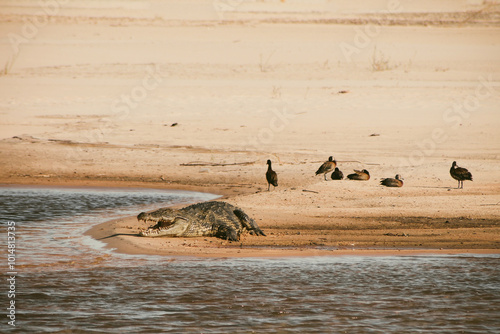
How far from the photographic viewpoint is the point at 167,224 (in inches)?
444

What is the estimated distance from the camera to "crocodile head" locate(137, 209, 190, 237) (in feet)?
36.3

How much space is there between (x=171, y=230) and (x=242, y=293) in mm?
→ 3316

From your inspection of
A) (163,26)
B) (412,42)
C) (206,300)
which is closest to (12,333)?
(206,300)

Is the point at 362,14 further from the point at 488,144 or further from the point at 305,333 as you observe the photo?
the point at 305,333

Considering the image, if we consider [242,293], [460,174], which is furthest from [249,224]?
[460,174]

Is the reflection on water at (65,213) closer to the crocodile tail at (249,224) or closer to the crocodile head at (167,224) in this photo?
the crocodile head at (167,224)

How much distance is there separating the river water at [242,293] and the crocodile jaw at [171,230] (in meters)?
0.90

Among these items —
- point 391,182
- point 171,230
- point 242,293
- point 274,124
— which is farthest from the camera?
point 274,124

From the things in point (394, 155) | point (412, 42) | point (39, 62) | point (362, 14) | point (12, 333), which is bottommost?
point (12, 333)

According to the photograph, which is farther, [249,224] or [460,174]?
[460,174]

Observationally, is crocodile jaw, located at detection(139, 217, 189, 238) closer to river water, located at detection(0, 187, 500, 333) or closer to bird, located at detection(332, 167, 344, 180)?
river water, located at detection(0, 187, 500, 333)

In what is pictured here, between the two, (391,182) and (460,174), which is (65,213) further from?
(460,174)

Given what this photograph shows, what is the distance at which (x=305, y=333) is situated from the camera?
6.86 meters

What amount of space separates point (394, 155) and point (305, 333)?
12559mm
